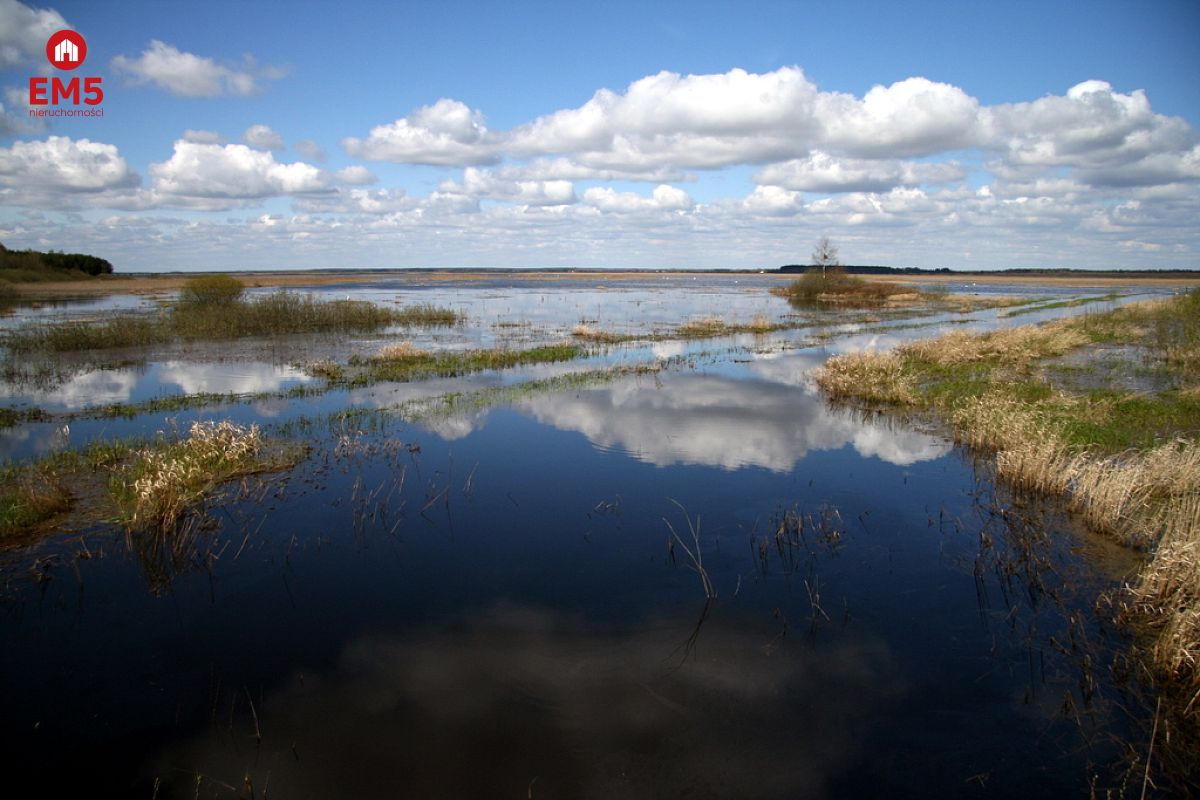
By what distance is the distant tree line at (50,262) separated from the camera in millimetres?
77812

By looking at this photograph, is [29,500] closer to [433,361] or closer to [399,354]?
[433,361]

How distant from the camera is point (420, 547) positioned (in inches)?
407

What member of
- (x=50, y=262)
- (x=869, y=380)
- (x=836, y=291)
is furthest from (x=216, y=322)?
(x=50, y=262)

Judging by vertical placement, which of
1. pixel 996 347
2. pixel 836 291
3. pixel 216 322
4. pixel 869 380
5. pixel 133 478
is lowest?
pixel 133 478

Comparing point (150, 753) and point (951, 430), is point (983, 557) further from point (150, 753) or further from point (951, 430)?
point (150, 753)

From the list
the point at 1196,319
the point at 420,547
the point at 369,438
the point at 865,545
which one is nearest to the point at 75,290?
the point at 369,438

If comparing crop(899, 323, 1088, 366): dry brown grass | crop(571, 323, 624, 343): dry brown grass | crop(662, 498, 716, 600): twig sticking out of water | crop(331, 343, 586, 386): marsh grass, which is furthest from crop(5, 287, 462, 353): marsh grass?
crop(662, 498, 716, 600): twig sticking out of water

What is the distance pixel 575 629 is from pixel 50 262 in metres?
113

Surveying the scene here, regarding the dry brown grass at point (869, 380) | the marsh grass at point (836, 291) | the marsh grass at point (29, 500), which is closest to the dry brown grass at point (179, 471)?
the marsh grass at point (29, 500)

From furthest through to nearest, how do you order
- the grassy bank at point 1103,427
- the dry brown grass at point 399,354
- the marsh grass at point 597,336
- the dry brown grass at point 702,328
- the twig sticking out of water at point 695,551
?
1. the dry brown grass at point 702,328
2. the marsh grass at point 597,336
3. the dry brown grass at point 399,354
4. the twig sticking out of water at point 695,551
5. the grassy bank at point 1103,427

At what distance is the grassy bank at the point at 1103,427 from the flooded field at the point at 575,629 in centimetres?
57

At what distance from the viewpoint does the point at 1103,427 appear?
14.9 m

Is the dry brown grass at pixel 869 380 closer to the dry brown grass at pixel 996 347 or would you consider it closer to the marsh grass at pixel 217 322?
the dry brown grass at pixel 996 347

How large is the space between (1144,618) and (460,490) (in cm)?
1065
